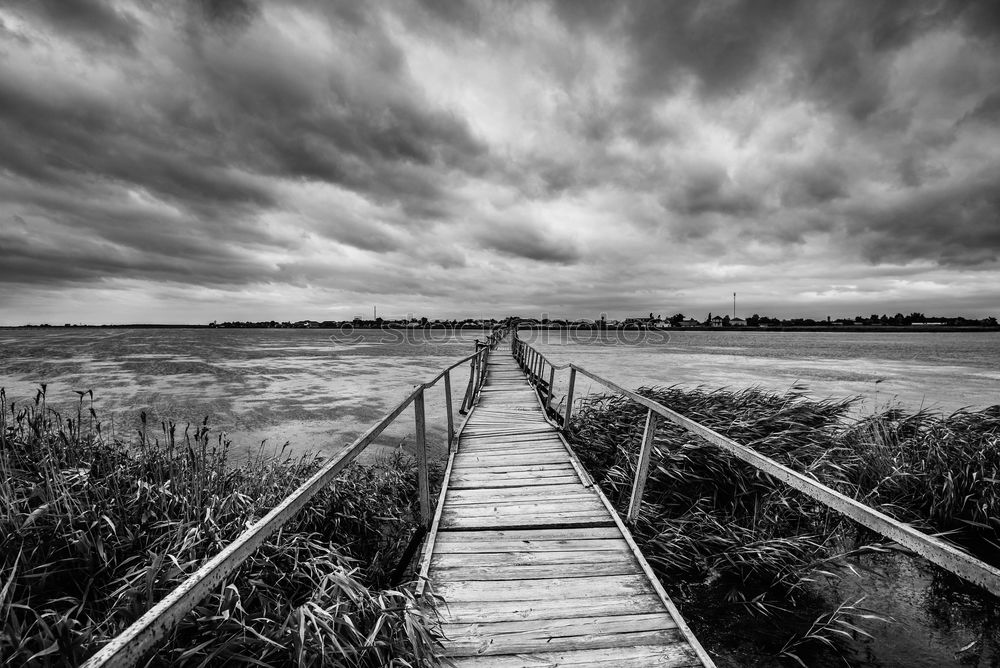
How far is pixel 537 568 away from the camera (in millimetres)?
3455

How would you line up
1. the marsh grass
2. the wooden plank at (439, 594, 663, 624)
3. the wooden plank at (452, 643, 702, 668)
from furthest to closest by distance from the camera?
1. the wooden plank at (439, 594, 663, 624)
2. the wooden plank at (452, 643, 702, 668)
3. the marsh grass

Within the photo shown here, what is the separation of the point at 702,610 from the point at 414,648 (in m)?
2.89

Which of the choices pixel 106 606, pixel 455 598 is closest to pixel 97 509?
pixel 106 606

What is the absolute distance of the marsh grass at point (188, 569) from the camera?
2242 mm

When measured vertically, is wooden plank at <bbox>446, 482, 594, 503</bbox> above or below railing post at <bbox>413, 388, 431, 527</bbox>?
below

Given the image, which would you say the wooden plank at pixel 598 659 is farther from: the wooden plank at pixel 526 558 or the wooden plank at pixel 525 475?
the wooden plank at pixel 525 475

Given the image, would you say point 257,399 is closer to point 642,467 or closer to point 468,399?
point 468,399

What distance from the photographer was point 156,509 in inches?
153

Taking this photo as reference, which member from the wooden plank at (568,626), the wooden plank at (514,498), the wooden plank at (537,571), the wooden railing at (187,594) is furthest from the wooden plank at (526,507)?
the wooden railing at (187,594)

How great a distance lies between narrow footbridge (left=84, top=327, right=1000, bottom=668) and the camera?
1.49 metres

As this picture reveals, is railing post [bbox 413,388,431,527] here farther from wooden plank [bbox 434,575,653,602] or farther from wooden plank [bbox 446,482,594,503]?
wooden plank [bbox 434,575,653,602]

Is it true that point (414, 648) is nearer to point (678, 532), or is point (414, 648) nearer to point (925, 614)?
point (678, 532)

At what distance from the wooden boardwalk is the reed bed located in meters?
0.92

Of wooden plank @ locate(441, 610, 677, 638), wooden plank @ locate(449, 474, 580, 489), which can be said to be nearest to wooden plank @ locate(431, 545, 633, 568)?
wooden plank @ locate(441, 610, 677, 638)
